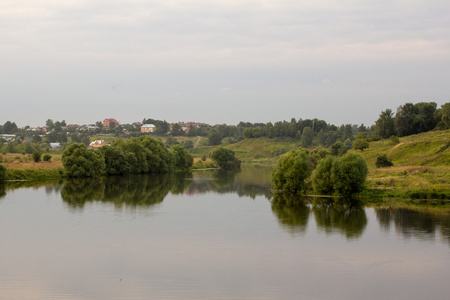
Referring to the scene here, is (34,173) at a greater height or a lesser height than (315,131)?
lesser

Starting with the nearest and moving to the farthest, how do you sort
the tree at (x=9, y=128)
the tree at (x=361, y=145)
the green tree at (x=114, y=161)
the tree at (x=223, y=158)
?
the green tree at (x=114, y=161) → the tree at (x=361, y=145) → the tree at (x=223, y=158) → the tree at (x=9, y=128)

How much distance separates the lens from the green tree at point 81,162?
231 ft

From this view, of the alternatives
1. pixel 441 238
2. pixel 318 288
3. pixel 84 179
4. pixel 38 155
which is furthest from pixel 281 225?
pixel 38 155

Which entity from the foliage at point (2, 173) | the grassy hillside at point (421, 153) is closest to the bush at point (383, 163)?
the grassy hillside at point (421, 153)

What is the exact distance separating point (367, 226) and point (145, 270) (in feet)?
57.5

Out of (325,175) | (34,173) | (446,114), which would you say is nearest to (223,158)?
(446,114)

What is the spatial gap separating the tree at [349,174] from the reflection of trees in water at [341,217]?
1862mm

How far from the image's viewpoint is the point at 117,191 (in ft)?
182

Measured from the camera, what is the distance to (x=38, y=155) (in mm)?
75250

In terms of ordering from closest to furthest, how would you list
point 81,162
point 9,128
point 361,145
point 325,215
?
1. point 325,215
2. point 81,162
3. point 361,145
4. point 9,128

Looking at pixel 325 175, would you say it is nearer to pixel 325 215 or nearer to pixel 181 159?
pixel 325 215

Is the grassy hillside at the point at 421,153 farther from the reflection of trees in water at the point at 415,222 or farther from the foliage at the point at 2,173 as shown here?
the foliage at the point at 2,173

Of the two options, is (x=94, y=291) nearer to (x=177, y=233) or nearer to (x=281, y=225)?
(x=177, y=233)

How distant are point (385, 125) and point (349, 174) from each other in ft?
181
